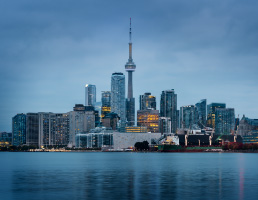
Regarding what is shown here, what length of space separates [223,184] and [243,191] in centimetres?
1088

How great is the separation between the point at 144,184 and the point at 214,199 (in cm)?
2094

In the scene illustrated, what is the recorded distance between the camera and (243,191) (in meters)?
66.2

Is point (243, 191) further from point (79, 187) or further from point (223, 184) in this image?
point (79, 187)

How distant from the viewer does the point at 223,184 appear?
77062mm

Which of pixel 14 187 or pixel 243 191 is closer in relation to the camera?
pixel 243 191

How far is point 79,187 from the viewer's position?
72188mm

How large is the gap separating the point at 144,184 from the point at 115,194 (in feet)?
→ 47.8

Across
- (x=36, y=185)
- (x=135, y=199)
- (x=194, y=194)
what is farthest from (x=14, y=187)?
(x=194, y=194)

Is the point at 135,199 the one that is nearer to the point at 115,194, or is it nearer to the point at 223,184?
the point at 115,194

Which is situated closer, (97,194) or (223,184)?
(97,194)

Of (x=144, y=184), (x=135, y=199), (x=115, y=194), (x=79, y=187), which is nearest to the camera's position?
(x=135, y=199)

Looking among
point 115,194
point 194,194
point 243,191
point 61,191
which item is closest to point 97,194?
point 115,194

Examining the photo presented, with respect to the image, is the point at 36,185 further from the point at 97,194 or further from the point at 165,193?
the point at 165,193

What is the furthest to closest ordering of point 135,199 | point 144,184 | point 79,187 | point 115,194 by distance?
1. point 144,184
2. point 79,187
3. point 115,194
4. point 135,199
